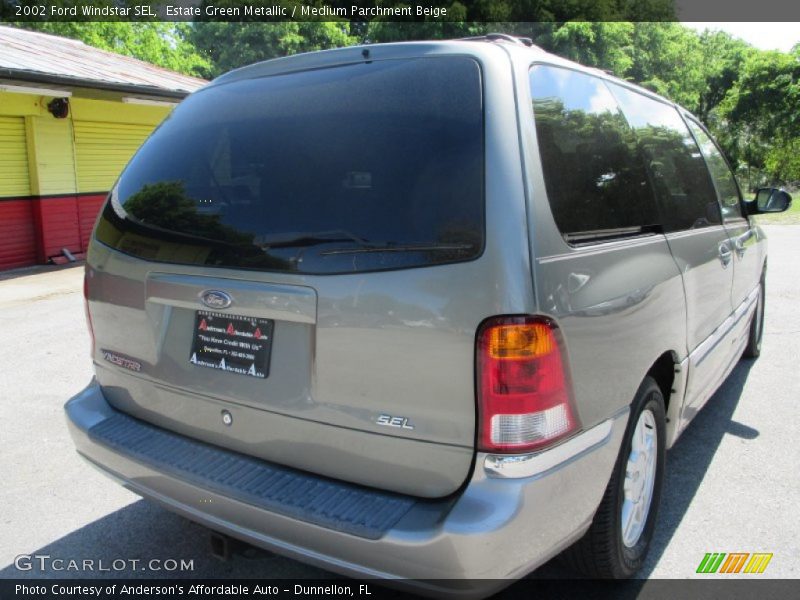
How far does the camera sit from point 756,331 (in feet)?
18.1

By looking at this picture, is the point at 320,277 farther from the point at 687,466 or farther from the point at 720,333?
the point at 687,466

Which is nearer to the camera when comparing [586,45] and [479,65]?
[479,65]

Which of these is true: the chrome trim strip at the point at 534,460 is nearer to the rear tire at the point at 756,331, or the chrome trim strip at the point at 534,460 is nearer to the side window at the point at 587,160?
the side window at the point at 587,160

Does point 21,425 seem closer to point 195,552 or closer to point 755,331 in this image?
A: point 195,552

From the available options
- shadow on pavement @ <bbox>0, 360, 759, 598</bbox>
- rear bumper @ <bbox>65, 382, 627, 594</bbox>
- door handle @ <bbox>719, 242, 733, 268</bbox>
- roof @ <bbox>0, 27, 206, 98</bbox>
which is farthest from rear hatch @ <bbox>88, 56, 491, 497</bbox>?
roof @ <bbox>0, 27, 206, 98</bbox>

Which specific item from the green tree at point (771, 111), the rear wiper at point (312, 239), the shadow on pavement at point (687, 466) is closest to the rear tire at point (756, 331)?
the shadow on pavement at point (687, 466)

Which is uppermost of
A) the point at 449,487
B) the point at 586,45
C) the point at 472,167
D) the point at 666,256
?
the point at 586,45

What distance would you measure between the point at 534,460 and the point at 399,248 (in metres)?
0.71

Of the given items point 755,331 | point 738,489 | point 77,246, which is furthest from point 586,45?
point 738,489

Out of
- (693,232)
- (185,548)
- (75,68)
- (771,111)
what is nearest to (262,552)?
(185,548)

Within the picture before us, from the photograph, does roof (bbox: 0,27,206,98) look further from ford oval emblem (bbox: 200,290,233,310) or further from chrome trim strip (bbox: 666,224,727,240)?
chrome trim strip (bbox: 666,224,727,240)

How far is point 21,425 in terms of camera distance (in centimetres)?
433

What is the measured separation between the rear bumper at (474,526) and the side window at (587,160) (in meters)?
0.70

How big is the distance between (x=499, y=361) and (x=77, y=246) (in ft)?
38.8
